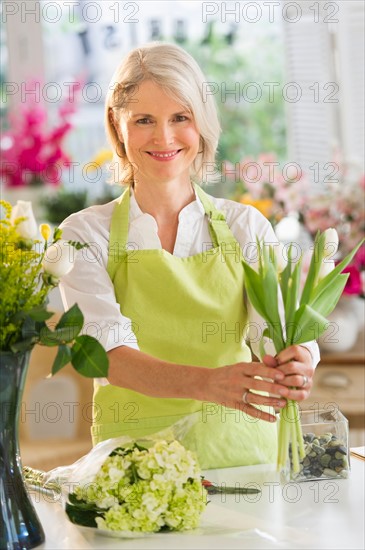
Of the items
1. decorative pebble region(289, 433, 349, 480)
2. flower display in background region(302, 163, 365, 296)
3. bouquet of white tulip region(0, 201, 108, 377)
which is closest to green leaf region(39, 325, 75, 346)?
bouquet of white tulip region(0, 201, 108, 377)

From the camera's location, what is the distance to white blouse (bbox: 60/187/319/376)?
1.94m

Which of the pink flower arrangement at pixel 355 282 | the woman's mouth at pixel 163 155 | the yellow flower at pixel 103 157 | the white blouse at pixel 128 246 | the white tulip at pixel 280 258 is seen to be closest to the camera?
the white tulip at pixel 280 258

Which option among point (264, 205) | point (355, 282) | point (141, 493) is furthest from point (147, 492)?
point (264, 205)

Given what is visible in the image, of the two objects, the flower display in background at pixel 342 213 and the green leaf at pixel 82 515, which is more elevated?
the flower display in background at pixel 342 213

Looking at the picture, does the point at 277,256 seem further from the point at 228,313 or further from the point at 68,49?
the point at 68,49

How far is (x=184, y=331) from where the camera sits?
204 cm

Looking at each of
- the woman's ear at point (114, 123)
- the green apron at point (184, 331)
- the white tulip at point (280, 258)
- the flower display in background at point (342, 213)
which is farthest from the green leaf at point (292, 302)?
the flower display in background at point (342, 213)

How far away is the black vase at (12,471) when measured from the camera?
4.96ft

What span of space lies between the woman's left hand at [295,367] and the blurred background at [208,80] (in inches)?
89.9

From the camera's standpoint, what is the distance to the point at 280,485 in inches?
71.2

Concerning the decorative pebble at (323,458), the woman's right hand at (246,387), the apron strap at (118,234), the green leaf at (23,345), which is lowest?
the decorative pebble at (323,458)

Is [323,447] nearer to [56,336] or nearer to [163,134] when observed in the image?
[56,336]

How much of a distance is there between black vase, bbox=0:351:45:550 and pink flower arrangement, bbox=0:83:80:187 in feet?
9.01

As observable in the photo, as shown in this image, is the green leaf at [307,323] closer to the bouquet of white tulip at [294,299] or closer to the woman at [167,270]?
the bouquet of white tulip at [294,299]
